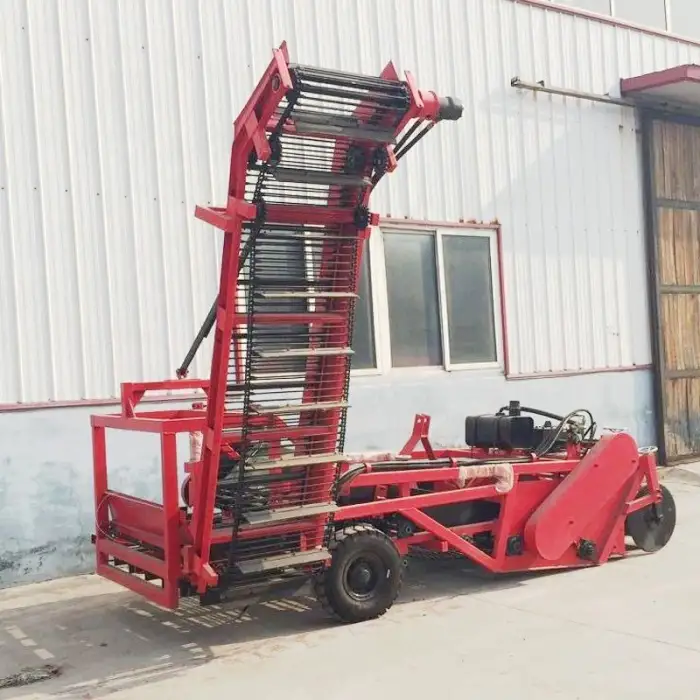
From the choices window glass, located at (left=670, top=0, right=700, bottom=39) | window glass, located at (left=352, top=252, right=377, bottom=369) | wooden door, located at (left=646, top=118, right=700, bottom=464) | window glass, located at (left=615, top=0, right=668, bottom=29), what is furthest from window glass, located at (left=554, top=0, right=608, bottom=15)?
Result: window glass, located at (left=352, top=252, right=377, bottom=369)

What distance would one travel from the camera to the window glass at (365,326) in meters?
8.81

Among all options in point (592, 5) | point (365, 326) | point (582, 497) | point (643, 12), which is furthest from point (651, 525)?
point (643, 12)

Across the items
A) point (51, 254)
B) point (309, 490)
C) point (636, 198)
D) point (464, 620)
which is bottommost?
point (464, 620)

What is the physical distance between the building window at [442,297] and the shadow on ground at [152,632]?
3.16 m

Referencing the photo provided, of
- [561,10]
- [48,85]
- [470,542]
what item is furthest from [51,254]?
[561,10]

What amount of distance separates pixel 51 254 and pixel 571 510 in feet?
14.4

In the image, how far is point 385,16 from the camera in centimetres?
912

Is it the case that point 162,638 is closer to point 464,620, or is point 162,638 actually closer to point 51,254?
point 464,620

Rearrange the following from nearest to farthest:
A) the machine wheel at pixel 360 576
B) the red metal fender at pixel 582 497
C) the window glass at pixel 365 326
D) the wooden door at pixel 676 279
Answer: the machine wheel at pixel 360 576, the red metal fender at pixel 582 497, the window glass at pixel 365 326, the wooden door at pixel 676 279

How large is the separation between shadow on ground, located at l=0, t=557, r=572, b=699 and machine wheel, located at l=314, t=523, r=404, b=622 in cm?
14

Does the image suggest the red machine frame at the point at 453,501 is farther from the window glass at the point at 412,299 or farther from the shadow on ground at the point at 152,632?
the window glass at the point at 412,299

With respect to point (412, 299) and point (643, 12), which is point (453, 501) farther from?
point (643, 12)

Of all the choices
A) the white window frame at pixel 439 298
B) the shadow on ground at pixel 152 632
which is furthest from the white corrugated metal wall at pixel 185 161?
the shadow on ground at pixel 152 632

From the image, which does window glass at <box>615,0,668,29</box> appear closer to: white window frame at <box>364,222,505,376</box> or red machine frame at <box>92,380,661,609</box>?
white window frame at <box>364,222,505,376</box>
